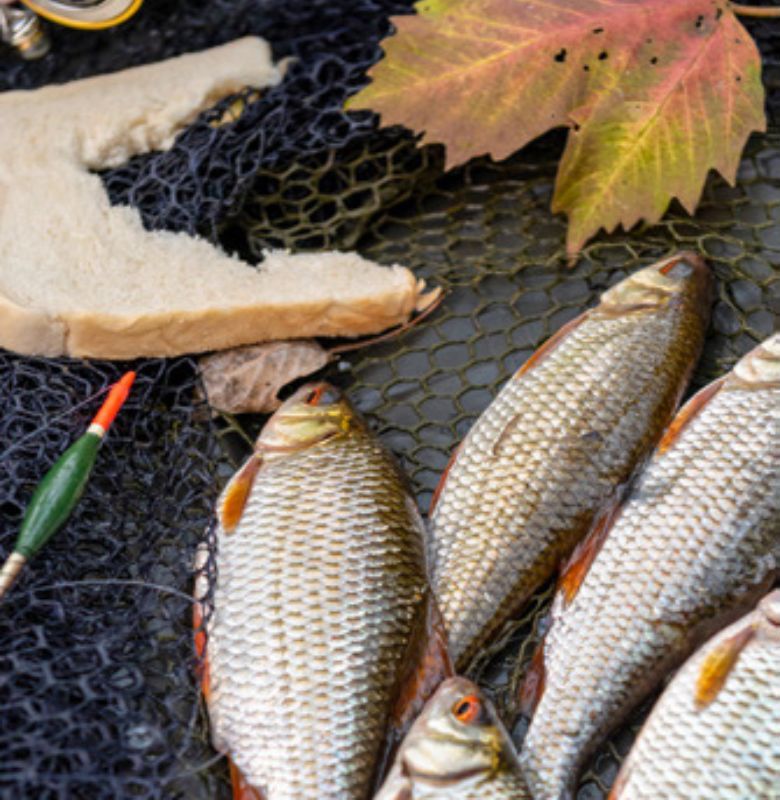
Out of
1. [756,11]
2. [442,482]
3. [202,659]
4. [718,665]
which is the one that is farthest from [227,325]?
[756,11]

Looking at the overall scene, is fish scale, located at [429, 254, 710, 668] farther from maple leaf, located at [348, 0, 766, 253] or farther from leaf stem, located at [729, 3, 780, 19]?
leaf stem, located at [729, 3, 780, 19]

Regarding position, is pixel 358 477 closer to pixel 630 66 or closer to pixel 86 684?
pixel 86 684

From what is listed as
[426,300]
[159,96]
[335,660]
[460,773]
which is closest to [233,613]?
[335,660]

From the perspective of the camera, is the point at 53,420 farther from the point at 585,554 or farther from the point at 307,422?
the point at 585,554

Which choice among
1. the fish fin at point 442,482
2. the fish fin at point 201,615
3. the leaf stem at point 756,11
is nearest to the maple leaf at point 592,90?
the leaf stem at point 756,11

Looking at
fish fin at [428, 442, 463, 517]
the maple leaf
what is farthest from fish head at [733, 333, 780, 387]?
fish fin at [428, 442, 463, 517]

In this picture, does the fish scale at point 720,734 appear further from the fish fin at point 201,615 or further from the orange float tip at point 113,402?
the orange float tip at point 113,402
